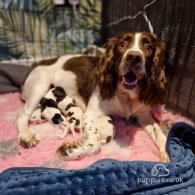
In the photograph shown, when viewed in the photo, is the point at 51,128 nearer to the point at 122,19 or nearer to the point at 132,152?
the point at 132,152

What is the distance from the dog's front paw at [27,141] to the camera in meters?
2.40

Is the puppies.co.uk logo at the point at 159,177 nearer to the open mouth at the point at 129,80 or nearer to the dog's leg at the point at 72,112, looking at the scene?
the open mouth at the point at 129,80

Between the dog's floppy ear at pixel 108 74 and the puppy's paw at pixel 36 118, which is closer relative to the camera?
the dog's floppy ear at pixel 108 74

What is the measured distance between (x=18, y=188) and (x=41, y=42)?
9.35 ft

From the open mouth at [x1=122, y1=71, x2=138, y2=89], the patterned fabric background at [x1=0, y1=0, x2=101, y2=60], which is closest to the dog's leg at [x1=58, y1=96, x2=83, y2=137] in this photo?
the open mouth at [x1=122, y1=71, x2=138, y2=89]

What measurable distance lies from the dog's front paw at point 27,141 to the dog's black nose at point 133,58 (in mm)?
966

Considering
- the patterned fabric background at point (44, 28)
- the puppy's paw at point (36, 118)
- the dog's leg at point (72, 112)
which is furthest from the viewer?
the patterned fabric background at point (44, 28)

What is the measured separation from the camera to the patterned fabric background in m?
4.02

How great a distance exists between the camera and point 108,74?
8.17ft

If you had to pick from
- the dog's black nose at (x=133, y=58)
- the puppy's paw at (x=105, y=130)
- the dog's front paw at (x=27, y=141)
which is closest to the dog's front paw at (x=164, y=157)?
the puppy's paw at (x=105, y=130)

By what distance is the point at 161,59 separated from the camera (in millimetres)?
2445

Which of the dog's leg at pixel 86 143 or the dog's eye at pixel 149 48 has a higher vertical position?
the dog's eye at pixel 149 48

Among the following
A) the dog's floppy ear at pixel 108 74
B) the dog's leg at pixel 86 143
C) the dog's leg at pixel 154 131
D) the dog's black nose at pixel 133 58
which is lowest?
the dog's leg at pixel 154 131

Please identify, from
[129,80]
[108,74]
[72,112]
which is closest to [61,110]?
[72,112]
